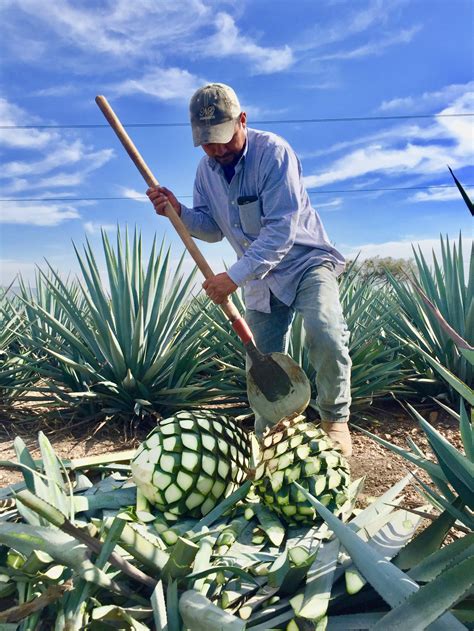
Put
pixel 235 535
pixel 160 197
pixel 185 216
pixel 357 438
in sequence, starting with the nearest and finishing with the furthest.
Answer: pixel 235 535, pixel 160 197, pixel 185 216, pixel 357 438

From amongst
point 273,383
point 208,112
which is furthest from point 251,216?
point 273,383

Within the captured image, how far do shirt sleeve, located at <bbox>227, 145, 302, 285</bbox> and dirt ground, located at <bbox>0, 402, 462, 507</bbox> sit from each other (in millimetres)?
1075

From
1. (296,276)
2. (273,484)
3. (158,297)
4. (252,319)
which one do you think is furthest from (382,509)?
(158,297)

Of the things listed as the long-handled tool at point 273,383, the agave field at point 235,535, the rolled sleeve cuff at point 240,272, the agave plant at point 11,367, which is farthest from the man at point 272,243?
the agave plant at point 11,367

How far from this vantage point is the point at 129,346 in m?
3.71

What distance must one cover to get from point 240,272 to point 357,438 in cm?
144

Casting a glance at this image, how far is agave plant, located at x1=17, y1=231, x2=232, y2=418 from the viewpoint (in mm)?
3650

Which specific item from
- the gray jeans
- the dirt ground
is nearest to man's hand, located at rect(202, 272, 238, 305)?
the gray jeans

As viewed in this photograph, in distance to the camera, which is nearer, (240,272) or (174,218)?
(240,272)

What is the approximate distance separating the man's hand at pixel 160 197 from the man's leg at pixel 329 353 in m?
0.94

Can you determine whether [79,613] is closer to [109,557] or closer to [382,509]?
[109,557]

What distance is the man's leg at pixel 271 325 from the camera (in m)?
3.16

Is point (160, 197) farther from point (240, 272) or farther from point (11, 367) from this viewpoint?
point (11, 367)

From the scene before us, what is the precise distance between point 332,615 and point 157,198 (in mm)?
2378
